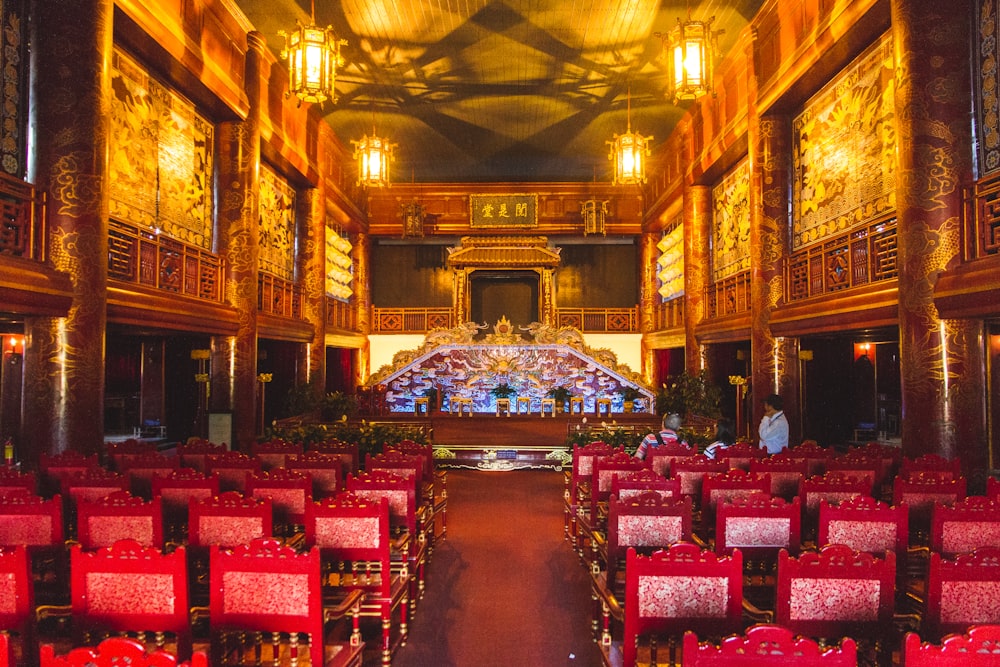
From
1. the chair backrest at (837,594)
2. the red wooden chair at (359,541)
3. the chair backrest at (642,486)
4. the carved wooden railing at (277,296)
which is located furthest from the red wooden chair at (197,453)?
the carved wooden railing at (277,296)

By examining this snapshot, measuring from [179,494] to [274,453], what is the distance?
2.07m

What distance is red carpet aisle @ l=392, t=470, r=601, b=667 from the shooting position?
3656mm

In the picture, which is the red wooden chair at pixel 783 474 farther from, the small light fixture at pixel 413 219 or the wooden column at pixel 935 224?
the small light fixture at pixel 413 219

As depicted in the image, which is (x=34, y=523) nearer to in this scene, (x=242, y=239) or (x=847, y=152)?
(x=242, y=239)

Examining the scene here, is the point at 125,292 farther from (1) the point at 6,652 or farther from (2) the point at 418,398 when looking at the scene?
(2) the point at 418,398

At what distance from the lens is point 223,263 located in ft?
31.5

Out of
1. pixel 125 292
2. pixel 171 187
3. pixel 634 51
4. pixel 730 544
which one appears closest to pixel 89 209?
pixel 125 292

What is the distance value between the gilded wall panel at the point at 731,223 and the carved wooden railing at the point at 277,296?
8150 millimetres

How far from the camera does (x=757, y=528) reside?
3.37 meters

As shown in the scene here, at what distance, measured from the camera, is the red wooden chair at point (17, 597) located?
2.35 meters

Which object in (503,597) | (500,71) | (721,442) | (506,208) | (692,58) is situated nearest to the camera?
Answer: (503,597)

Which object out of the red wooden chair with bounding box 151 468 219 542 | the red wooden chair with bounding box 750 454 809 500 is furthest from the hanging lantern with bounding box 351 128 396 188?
the red wooden chair with bounding box 750 454 809 500

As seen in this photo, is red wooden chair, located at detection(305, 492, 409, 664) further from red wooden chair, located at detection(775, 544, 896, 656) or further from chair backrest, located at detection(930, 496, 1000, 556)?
chair backrest, located at detection(930, 496, 1000, 556)

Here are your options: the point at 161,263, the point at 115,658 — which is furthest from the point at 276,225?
the point at 115,658
